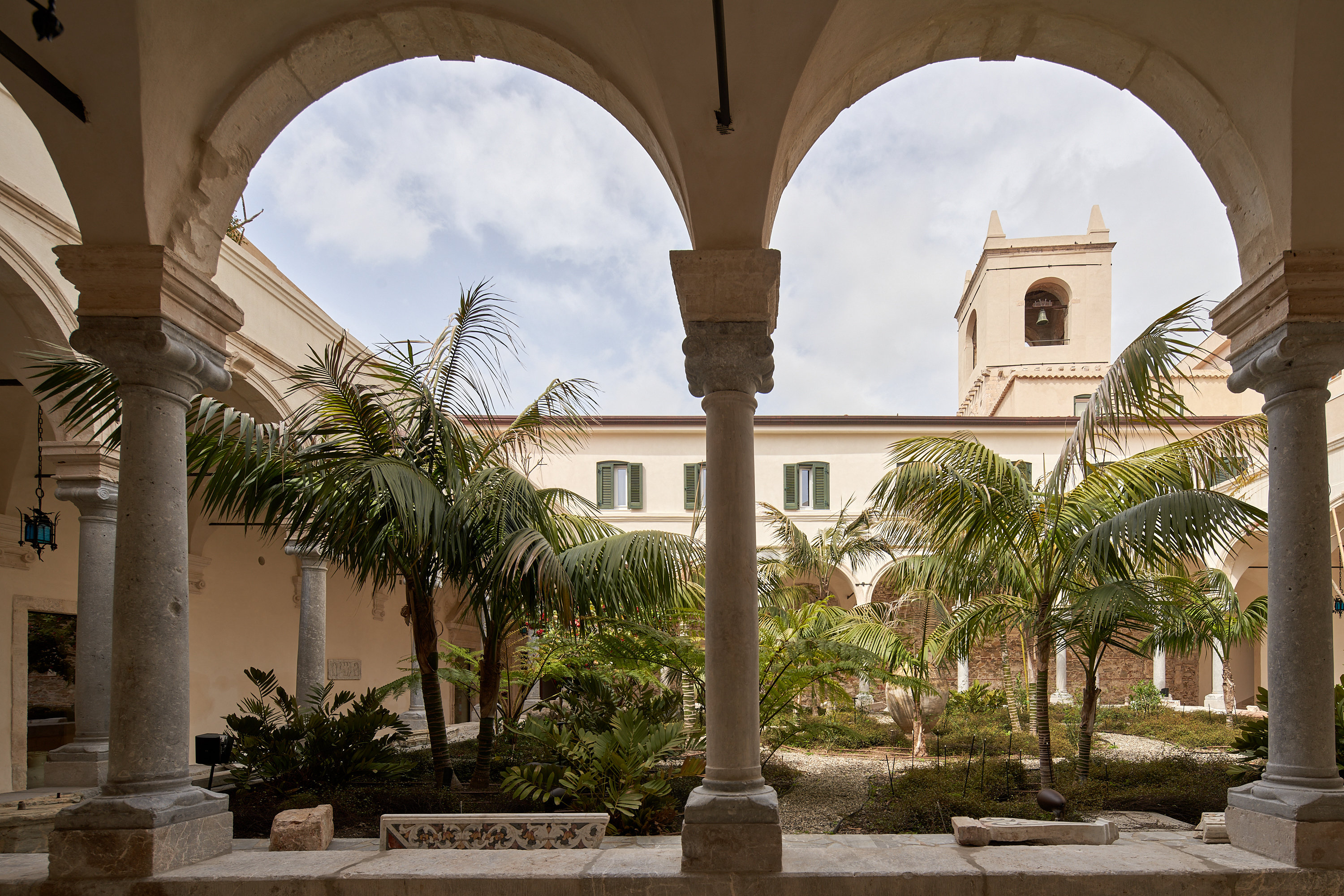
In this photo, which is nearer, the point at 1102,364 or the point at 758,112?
the point at 758,112

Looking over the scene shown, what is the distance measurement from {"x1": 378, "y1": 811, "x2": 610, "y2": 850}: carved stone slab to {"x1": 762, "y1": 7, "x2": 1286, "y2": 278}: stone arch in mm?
3386

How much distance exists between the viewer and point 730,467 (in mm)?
4672

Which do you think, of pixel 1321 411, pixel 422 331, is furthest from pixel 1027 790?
pixel 422 331

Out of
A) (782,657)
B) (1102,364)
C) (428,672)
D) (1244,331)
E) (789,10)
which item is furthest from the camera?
(1102,364)

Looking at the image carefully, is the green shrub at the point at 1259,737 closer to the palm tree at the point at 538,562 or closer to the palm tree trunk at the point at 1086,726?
the palm tree trunk at the point at 1086,726

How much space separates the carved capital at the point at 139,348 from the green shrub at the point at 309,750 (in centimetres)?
377

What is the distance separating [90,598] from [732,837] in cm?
707

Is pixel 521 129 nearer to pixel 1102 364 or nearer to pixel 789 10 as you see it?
pixel 789 10

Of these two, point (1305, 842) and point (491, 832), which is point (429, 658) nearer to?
point (491, 832)

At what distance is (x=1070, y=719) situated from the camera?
15602 mm

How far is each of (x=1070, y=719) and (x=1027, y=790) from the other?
8685 millimetres

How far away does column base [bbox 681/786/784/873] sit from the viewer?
4.23 m

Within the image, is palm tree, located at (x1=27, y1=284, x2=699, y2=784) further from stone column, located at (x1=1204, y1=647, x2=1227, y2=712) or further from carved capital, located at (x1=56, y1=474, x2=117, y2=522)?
stone column, located at (x1=1204, y1=647, x2=1227, y2=712)

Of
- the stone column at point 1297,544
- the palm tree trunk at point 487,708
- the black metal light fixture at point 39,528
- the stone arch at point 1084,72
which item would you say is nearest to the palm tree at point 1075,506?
the stone arch at point 1084,72
